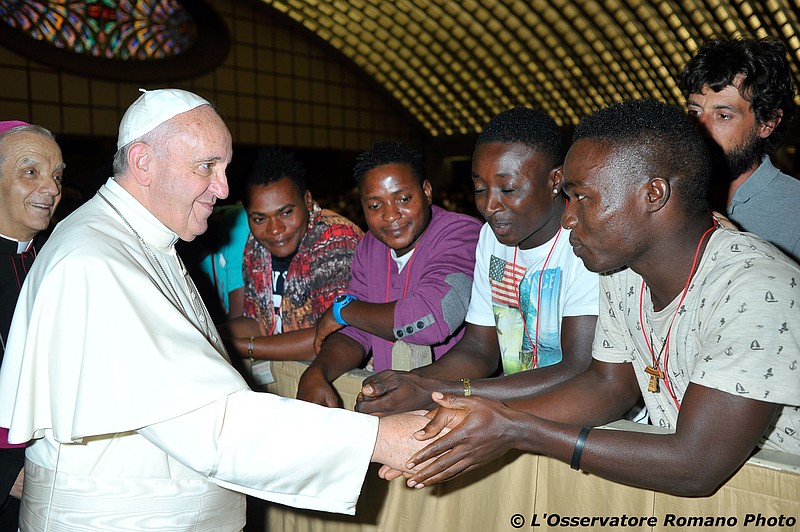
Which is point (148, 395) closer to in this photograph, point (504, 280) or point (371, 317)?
point (371, 317)

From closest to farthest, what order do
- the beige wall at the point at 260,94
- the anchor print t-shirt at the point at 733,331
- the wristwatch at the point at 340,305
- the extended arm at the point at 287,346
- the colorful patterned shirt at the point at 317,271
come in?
the anchor print t-shirt at the point at 733,331, the wristwatch at the point at 340,305, the extended arm at the point at 287,346, the colorful patterned shirt at the point at 317,271, the beige wall at the point at 260,94

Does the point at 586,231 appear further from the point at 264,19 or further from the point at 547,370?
the point at 264,19

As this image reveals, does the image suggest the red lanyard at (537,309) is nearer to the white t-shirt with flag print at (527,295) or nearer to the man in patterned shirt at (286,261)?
the white t-shirt with flag print at (527,295)

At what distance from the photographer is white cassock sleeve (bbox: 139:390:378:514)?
1854 millimetres

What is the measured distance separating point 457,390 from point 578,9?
664 inches

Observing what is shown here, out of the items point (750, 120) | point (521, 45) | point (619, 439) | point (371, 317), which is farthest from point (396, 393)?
point (521, 45)

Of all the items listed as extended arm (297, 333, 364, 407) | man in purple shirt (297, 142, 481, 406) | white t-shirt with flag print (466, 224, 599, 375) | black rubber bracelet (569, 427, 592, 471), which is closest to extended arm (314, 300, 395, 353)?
man in purple shirt (297, 142, 481, 406)

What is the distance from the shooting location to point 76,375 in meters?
1.84

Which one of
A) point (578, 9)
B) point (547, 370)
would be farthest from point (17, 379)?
point (578, 9)

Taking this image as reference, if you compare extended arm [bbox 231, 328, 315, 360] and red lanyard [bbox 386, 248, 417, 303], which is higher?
red lanyard [bbox 386, 248, 417, 303]

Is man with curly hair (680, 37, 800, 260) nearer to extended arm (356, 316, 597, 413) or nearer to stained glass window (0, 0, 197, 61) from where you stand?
extended arm (356, 316, 597, 413)

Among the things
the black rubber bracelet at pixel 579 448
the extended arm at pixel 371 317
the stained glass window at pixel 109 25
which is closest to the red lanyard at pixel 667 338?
the black rubber bracelet at pixel 579 448

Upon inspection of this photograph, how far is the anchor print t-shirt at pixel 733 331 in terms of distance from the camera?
165 centimetres

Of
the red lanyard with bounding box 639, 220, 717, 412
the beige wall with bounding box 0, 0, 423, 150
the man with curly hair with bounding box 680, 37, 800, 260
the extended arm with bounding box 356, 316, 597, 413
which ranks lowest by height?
the extended arm with bounding box 356, 316, 597, 413
